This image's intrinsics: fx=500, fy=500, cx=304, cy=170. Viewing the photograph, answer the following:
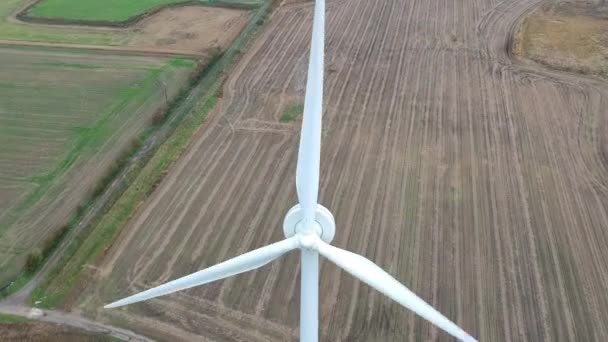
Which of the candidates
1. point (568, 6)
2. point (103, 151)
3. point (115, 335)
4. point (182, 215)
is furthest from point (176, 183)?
point (568, 6)

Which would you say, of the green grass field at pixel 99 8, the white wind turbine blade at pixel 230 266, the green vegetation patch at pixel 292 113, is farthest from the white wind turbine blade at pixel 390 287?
the green grass field at pixel 99 8

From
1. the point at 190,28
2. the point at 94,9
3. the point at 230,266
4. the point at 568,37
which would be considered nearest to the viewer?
the point at 230,266

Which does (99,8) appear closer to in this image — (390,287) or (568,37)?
(568,37)

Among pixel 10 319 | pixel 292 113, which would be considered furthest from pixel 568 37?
pixel 10 319

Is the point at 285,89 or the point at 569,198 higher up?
the point at 285,89

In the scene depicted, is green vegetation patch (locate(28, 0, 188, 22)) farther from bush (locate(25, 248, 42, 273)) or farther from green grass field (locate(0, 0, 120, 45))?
bush (locate(25, 248, 42, 273))

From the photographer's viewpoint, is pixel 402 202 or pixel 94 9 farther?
pixel 94 9

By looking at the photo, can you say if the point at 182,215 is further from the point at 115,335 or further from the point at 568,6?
the point at 568,6

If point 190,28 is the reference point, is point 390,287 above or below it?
above
